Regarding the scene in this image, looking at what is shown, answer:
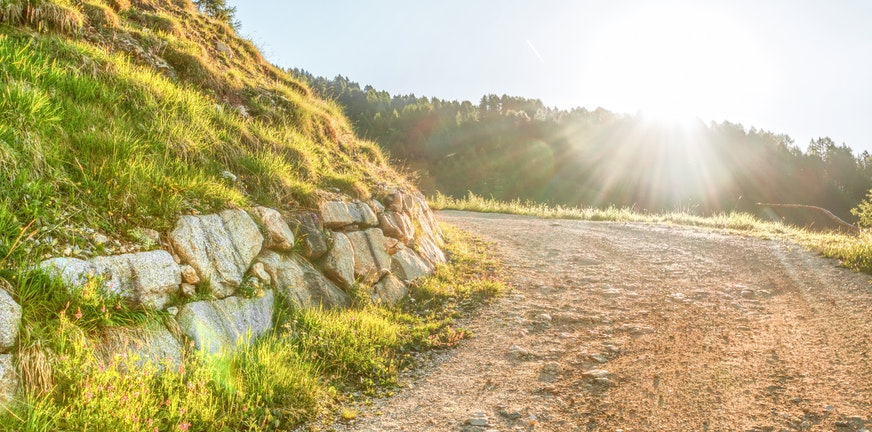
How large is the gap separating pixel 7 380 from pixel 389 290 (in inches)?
193

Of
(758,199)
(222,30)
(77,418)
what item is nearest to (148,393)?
(77,418)

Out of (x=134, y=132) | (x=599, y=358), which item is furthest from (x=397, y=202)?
(x=599, y=358)

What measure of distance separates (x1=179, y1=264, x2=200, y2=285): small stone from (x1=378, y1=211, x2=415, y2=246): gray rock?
13.4 feet

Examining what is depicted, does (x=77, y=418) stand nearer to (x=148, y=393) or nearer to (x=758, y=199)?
(x=148, y=393)

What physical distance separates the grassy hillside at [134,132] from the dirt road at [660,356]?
3394mm

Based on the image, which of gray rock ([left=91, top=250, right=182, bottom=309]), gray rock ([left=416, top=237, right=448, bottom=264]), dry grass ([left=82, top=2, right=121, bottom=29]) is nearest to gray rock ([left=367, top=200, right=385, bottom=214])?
gray rock ([left=416, top=237, right=448, bottom=264])

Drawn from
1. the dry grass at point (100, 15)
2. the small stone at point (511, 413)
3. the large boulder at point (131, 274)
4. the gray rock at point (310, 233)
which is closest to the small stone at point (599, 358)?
the small stone at point (511, 413)

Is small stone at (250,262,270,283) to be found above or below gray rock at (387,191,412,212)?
below

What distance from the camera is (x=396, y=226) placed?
898 centimetres

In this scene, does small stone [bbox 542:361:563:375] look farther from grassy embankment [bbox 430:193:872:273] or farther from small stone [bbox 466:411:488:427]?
grassy embankment [bbox 430:193:872:273]

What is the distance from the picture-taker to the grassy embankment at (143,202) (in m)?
3.58

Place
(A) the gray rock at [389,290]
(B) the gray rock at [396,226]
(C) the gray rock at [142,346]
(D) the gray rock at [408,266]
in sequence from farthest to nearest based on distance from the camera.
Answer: (B) the gray rock at [396,226], (D) the gray rock at [408,266], (A) the gray rock at [389,290], (C) the gray rock at [142,346]

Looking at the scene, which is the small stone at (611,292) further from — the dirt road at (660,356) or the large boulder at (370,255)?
the large boulder at (370,255)

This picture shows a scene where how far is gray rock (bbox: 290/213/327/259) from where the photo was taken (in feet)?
22.5
